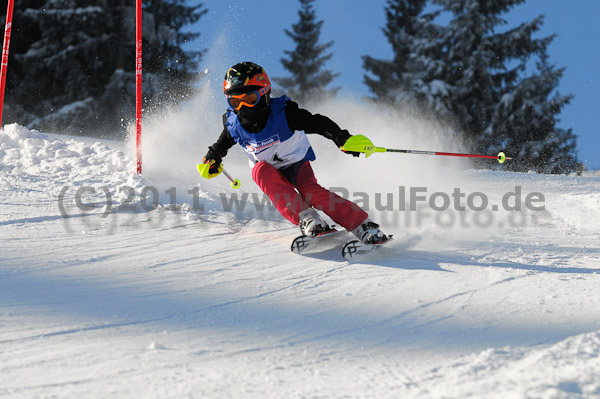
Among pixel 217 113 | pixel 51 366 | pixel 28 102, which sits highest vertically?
pixel 28 102

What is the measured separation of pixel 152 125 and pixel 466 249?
226 inches

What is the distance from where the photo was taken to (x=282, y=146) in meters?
3.90

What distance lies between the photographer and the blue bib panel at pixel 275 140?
3.86m

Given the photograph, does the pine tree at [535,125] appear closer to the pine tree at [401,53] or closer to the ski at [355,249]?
the pine tree at [401,53]

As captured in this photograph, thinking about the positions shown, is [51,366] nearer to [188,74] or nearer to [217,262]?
[217,262]

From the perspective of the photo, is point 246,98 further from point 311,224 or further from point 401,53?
point 401,53

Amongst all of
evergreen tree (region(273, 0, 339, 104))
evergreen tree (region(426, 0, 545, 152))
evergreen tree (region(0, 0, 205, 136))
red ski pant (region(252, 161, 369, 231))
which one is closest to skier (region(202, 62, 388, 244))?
red ski pant (region(252, 161, 369, 231))

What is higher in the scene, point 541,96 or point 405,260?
point 541,96

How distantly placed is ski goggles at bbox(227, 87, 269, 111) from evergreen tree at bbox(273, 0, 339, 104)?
2326cm

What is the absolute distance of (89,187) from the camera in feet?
16.5

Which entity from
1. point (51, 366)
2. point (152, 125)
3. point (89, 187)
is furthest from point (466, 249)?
point (152, 125)

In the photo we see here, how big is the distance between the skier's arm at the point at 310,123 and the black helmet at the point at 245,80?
0.24 metres

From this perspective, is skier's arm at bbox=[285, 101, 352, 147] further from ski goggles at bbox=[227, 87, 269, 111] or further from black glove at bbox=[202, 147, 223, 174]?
black glove at bbox=[202, 147, 223, 174]

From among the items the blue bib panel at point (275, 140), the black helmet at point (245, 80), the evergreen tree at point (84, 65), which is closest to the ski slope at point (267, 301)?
the blue bib panel at point (275, 140)
